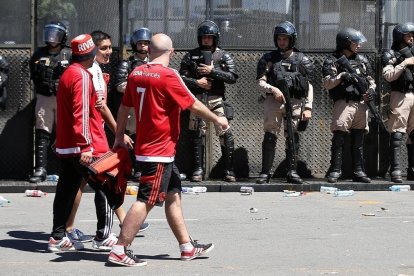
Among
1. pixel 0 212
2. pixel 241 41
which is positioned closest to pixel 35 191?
pixel 0 212

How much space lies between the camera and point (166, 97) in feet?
27.4

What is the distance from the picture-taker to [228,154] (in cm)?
1457

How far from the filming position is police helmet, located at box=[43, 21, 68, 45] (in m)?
13.9

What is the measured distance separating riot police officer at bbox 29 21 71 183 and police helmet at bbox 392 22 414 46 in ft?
14.6

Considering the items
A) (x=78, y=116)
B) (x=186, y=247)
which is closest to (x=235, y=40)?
(x=78, y=116)

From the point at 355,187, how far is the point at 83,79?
6442 mm

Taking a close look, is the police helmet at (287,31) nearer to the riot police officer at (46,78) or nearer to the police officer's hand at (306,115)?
the police officer's hand at (306,115)

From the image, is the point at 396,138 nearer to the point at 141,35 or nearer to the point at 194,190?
the point at 194,190

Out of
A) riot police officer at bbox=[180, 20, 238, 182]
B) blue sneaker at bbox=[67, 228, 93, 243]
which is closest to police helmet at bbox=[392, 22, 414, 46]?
riot police officer at bbox=[180, 20, 238, 182]

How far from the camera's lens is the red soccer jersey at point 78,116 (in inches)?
348

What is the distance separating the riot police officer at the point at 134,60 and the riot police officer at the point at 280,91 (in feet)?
5.07

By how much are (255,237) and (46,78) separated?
493 cm

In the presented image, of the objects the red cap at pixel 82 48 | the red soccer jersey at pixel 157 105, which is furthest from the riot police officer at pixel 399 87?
the red soccer jersey at pixel 157 105

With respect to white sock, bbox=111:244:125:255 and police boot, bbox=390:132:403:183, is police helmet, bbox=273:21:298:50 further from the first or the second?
white sock, bbox=111:244:125:255
